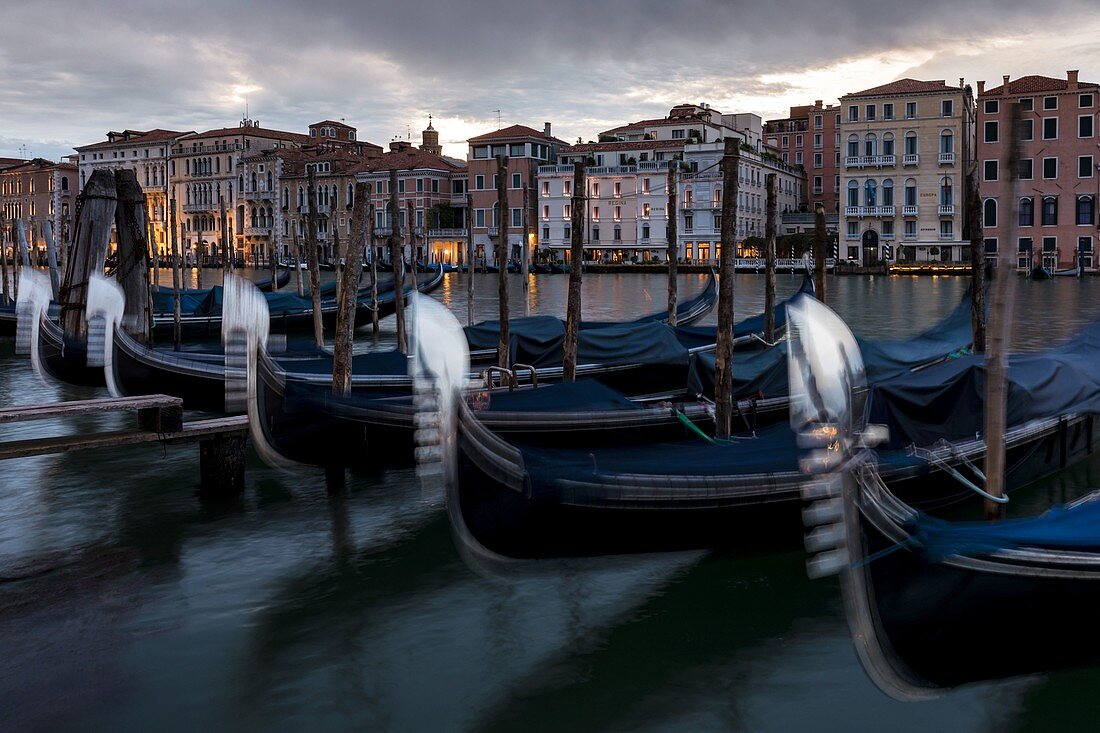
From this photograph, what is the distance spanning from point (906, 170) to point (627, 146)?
10.7m

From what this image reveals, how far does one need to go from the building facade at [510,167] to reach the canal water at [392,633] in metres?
38.1

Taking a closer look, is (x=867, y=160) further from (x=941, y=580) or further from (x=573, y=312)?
(x=941, y=580)

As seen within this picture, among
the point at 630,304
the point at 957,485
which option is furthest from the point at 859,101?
the point at 957,485

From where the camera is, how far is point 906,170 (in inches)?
1460

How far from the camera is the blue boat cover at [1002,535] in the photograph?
289 centimetres

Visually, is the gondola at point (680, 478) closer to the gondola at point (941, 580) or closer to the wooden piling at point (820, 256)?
the gondola at point (941, 580)

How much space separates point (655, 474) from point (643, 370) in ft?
14.9

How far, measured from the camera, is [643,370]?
871cm

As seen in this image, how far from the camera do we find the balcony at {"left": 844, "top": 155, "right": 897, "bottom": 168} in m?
37.3

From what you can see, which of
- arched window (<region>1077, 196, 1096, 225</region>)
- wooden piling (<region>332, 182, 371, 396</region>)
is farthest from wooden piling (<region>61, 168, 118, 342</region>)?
arched window (<region>1077, 196, 1096, 225</region>)

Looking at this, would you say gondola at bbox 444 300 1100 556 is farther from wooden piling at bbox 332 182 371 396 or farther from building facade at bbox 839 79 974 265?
building facade at bbox 839 79 974 265

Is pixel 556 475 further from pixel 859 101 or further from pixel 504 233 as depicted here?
pixel 859 101

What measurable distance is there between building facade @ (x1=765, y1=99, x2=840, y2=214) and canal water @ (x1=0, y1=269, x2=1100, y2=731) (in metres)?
46.8

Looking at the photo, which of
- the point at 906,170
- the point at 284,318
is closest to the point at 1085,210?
the point at 906,170
